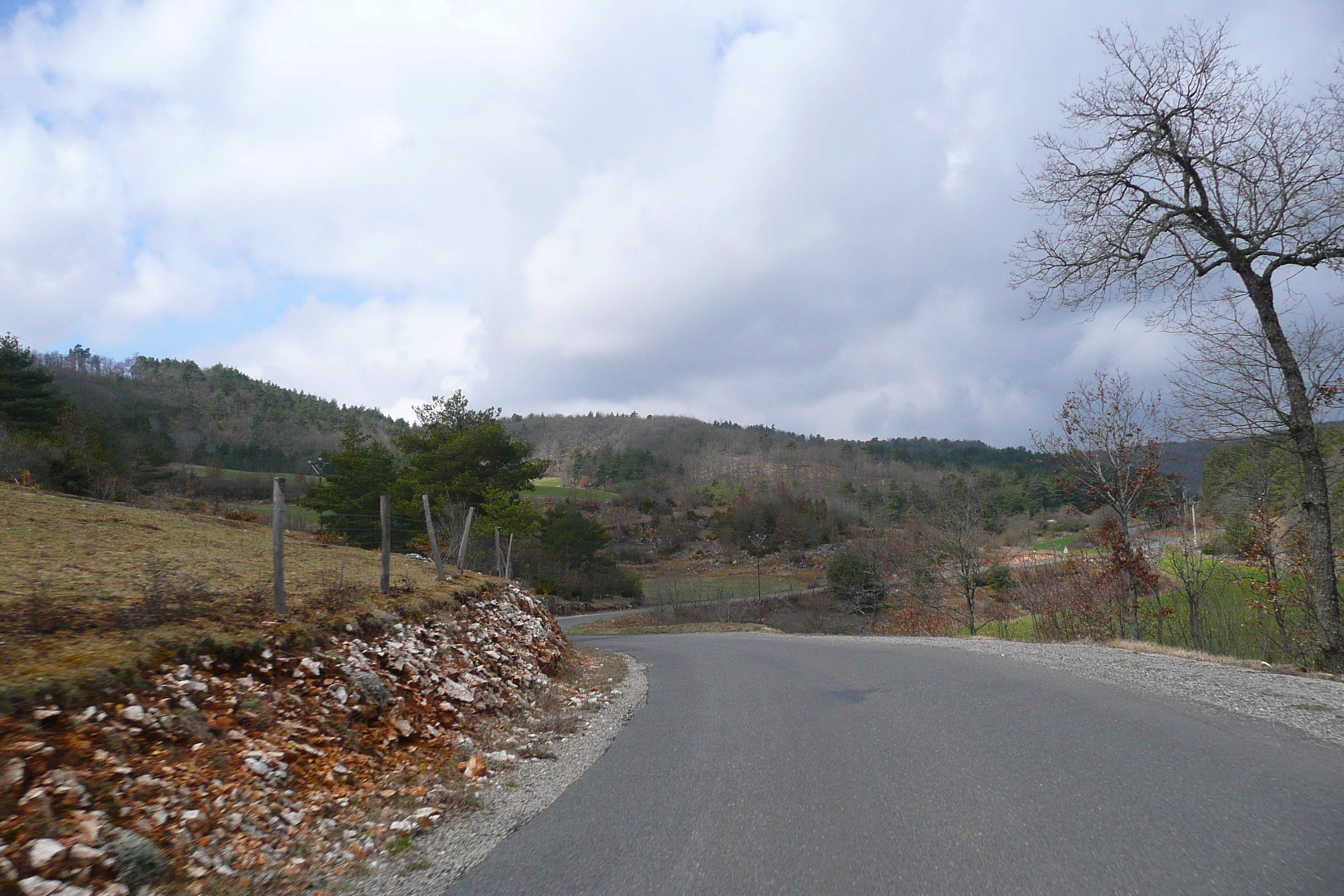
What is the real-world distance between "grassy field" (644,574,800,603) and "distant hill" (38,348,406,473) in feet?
115

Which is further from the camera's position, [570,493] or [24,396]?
[570,493]

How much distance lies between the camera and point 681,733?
7090 millimetres

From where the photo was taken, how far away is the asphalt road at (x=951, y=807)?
Answer: 135 inches

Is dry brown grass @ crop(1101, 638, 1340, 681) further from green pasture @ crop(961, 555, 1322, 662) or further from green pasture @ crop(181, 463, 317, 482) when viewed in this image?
green pasture @ crop(181, 463, 317, 482)

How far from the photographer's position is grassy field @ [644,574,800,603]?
56844 millimetres

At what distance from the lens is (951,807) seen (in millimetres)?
4348

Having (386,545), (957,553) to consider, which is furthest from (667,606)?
(386,545)

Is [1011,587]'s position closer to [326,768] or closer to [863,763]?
[863,763]

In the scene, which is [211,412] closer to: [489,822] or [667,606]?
[667,606]

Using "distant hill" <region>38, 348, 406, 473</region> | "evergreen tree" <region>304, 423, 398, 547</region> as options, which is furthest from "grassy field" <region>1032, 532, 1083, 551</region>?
"distant hill" <region>38, 348, 406, 473</region>

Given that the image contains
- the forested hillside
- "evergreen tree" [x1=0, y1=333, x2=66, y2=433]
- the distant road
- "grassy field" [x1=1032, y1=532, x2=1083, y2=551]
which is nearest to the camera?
"grassy field" [x1=1032, y1=532, x2=1083, y2=551]

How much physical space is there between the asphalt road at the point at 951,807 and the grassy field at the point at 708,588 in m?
46.6

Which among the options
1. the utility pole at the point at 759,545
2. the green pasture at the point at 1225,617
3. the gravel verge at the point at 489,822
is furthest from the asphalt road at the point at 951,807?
the utility pole at the point at 759,545

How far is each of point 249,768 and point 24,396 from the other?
4494 cm
